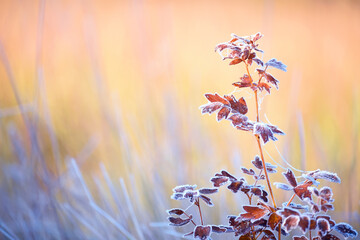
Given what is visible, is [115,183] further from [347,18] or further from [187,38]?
[347,18]

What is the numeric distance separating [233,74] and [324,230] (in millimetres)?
1555

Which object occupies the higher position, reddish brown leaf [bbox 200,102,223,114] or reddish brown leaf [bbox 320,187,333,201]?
reddish brown leaf [bbox 200,102,223,114]

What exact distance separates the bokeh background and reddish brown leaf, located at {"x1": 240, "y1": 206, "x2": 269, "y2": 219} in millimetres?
313

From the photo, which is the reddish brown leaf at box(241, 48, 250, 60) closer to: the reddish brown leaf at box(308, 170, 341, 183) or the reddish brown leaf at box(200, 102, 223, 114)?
the reddish brown leaf at box(200, 102, 223, 114)

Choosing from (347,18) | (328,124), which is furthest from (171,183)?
(347,18)

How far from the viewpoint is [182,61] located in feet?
7.54

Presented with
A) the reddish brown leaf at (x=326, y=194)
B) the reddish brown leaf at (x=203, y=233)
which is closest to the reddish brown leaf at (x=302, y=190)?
the reddish brown leaf at (x=326, y=194)

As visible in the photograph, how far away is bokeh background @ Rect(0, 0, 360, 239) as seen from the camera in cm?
101

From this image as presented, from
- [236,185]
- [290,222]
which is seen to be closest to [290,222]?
[290,222]

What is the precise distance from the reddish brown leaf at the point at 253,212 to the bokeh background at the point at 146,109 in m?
0.31

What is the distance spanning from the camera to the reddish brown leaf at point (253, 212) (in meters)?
0.51

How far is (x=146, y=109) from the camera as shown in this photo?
1314 millimetres

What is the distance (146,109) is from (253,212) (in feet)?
2.74

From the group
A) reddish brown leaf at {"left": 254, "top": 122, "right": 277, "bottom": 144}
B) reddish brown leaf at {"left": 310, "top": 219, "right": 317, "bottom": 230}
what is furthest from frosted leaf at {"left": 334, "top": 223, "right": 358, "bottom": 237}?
reddish brown leaf at {"left": 254, "top": 122, "right": 277, "bottom": 144}
